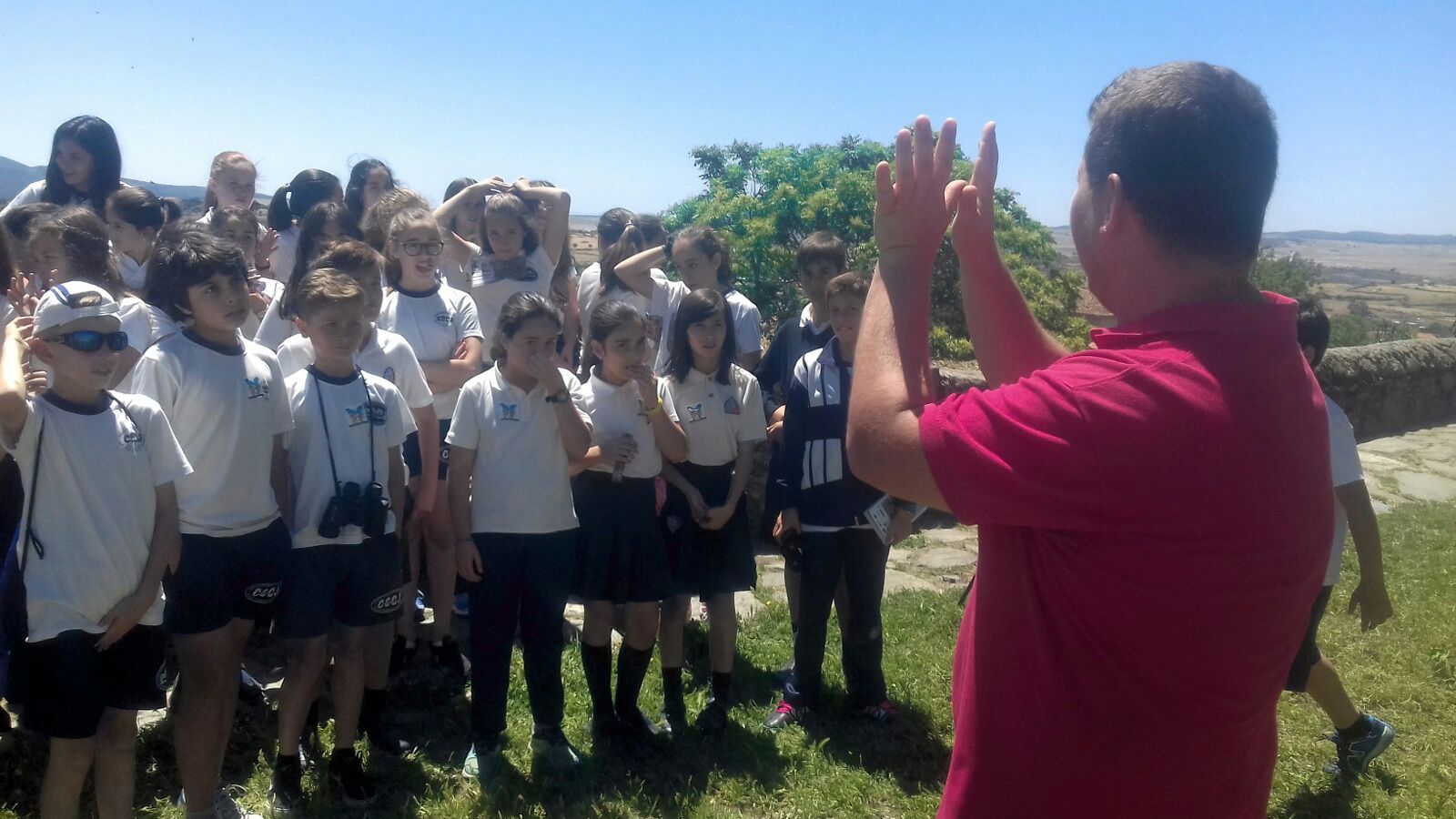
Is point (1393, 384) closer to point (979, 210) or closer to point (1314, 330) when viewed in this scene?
point (1314, 330)

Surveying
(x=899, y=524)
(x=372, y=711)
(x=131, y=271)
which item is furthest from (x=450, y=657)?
(x=131, y=271)

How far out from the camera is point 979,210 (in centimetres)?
186

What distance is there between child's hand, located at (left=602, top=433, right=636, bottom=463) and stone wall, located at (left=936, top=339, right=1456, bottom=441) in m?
8.33

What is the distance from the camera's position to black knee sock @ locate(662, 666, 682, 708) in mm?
4266

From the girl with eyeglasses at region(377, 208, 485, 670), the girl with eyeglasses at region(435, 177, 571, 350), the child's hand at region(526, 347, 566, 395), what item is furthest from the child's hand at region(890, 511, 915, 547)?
the girl with eyeglasses at region(435, 177, 571, 350)

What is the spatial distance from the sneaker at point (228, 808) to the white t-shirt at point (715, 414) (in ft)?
6.65

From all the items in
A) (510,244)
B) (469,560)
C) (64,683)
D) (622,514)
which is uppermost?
(510,244)

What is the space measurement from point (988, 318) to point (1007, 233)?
9083 millimetres

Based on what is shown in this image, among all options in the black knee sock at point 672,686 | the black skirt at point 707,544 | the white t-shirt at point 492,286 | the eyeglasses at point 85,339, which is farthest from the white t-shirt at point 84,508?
the white t-shirt at point 492,286

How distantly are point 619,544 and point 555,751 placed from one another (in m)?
0.80

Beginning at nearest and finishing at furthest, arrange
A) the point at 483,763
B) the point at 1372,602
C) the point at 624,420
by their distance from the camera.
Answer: the point at 483,763 < the point at 1372,602 < the point at 624,420

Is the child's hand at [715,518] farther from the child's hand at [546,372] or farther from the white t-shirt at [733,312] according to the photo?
the white t-shirt at [733,312]

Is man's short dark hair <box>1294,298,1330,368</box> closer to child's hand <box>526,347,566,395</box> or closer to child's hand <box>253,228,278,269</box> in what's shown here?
child's hand <box>526,347,566,395</box>

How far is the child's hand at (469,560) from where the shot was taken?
3.83 meters
